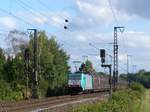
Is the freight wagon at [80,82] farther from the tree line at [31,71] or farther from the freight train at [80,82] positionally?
the tree line at [31,71]

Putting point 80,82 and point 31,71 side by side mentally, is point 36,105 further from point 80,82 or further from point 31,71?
point 31,71

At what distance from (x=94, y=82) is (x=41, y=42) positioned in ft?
105

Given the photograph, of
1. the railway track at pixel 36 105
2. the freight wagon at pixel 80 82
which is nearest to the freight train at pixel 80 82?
the freight wagon at pixel 80 82

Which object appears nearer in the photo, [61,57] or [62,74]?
[62,74]

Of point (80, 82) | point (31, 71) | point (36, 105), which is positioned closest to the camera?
point (36, 105)

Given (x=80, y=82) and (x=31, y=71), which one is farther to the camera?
(x=31, y=71)

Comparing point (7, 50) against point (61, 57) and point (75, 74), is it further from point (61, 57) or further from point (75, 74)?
point (75, 74)

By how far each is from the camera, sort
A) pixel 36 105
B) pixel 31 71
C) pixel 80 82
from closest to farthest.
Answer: pixel 36 105
pixel 80 82
pixel 31 71

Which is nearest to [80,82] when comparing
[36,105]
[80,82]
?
[80,82]

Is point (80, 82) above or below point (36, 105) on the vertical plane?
above

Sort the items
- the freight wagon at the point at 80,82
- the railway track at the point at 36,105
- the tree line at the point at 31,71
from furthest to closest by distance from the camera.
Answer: the freight wagon at the point at 80,82, the tree line at the point at 31,71, the railway track at the point at 36,105

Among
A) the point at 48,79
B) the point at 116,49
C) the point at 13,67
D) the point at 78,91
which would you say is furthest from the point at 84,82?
the point at 48,79

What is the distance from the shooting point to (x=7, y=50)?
369 feet

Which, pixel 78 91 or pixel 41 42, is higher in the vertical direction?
pixel 41 42
